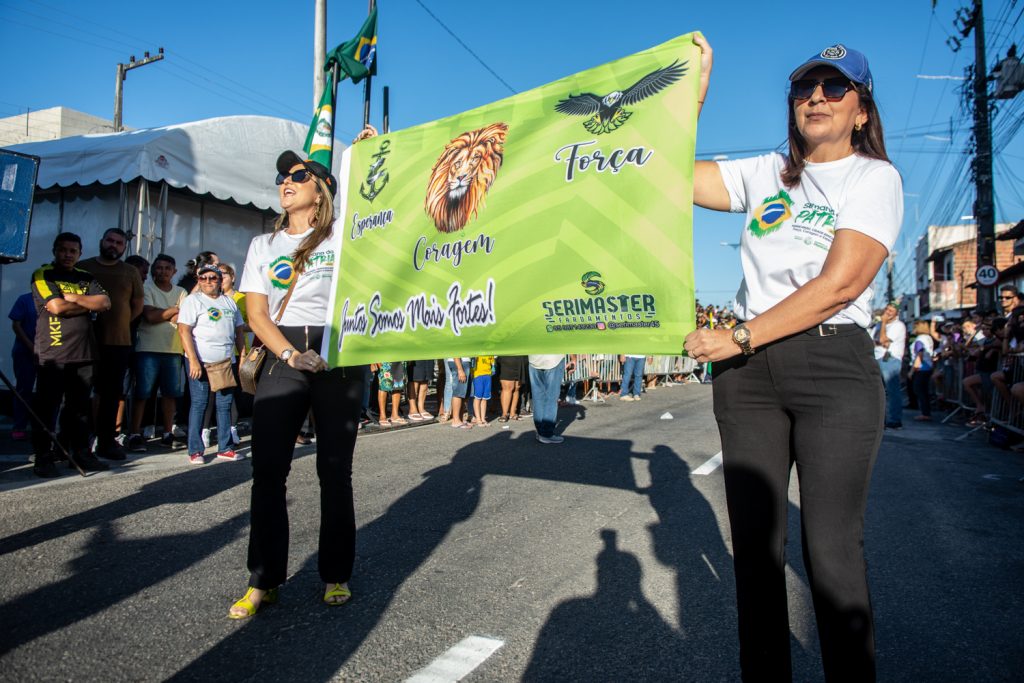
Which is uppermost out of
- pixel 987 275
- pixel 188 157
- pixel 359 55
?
pixel 359 55

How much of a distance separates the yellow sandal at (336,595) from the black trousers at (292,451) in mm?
37

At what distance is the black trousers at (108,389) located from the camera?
24.0 feet

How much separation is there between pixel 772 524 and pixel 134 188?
10.5 metres

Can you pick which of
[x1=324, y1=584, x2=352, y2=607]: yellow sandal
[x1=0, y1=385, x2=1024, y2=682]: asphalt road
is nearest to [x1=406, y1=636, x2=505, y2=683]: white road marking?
[x1=0, y1=385, x2=1024, y2=682]: asphalt road

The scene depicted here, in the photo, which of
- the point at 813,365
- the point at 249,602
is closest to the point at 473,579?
the point at 249,602

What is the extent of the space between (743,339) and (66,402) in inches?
259

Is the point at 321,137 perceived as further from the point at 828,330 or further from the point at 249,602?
the point at 828,330

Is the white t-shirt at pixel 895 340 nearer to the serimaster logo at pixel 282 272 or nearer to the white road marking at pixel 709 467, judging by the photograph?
the white road marking at pixel 709 467

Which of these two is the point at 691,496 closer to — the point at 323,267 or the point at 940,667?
the point at 940,667

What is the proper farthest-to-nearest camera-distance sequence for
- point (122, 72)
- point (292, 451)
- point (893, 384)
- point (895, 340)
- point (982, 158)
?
point (122, 72), point (982, 158), point (895, 340), point (893, 384), point (292, 451)

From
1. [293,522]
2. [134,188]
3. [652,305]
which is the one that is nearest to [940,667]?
[652,305]

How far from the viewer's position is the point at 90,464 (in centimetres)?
675

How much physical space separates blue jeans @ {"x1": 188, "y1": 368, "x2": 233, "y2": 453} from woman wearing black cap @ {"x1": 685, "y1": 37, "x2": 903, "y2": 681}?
20.7 feet

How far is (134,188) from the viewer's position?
10328mm
